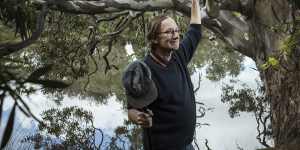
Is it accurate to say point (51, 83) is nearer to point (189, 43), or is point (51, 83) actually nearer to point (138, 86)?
point (138, 86)

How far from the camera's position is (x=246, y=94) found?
977cm

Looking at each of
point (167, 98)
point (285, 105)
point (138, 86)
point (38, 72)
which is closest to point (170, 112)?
point (167, 98)

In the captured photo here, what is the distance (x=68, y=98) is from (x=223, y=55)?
177 inches

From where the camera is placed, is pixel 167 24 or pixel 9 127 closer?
pixel 9 127

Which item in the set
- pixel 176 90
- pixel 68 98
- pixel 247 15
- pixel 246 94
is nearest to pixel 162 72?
pixel 176 90

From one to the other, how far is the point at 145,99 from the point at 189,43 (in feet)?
1.85

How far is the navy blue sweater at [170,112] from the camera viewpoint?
223 centimetres

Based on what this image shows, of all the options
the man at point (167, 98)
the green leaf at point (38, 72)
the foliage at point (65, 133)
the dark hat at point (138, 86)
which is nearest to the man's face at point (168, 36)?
the man at point (167, 98)

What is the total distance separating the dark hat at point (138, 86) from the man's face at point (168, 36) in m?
0.16

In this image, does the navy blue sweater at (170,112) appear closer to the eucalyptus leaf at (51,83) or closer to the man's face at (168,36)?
the man's face at (168,36)

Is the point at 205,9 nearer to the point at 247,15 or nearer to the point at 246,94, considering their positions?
the point at 247,15

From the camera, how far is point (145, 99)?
2.14 metres

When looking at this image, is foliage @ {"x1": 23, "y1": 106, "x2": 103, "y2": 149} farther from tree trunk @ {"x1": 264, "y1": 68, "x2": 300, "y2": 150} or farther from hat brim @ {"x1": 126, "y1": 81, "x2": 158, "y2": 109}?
hat brim @ {"x1": 126, "y1": 81, "x2": 158, "y2": 109}

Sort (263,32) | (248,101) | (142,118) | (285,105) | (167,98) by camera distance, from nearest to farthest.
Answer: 1. (142,118)
2. (167,98)
3. (285,105)
4. (263,32)
5. (248,101)
